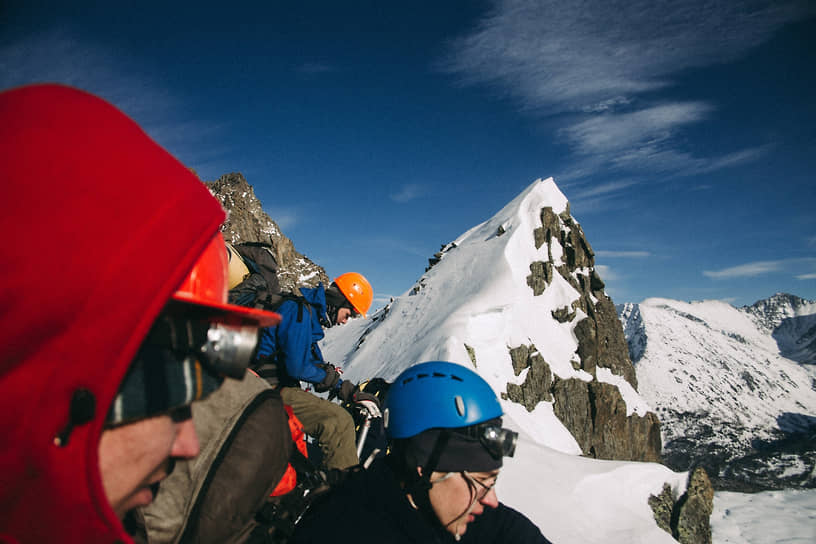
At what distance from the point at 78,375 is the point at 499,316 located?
20.7m

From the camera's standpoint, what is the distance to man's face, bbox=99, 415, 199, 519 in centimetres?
81

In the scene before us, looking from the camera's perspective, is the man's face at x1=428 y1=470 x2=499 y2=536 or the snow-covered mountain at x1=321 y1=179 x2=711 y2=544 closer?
the man's face at x1=428 y1=470 x2=499 y2=536

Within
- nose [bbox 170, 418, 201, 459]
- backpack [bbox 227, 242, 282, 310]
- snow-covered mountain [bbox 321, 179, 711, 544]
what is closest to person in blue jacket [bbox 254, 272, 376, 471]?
backpack [bbox 227, 242, 282, 310]

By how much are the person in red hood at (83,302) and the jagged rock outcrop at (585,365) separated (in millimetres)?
18630

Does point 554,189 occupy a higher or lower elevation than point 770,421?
higher

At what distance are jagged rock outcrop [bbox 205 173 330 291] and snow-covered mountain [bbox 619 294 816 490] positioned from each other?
121m

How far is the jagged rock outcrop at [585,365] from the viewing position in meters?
21.1

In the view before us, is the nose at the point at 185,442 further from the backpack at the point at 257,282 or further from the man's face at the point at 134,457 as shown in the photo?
the backpack at the point at 257,282

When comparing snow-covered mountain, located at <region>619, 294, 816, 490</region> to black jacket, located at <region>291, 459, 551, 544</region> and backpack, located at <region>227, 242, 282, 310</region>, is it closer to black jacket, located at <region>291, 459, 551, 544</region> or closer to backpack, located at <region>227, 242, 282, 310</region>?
backpack, located at <region>227, 242, 282, 310</region>

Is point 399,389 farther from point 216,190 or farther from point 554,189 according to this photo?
point 216,190

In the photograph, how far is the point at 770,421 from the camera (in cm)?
16050

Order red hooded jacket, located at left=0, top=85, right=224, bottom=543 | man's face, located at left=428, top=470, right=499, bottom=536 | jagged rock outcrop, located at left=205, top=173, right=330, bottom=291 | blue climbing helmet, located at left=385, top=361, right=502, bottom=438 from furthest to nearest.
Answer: jagged rock outcrop, located at left=205, top=173, right=330, bottom=291 < blue climbing helmet, located at left=385, top=361, right=502, bottom=438 < man's face, located at left=428, top=470, right=499, bottom=536 < red hooded jacket, located at left=0, top=85, right=224, bottom=543

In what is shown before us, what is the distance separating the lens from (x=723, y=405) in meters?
154

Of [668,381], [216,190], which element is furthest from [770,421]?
[216,190]
